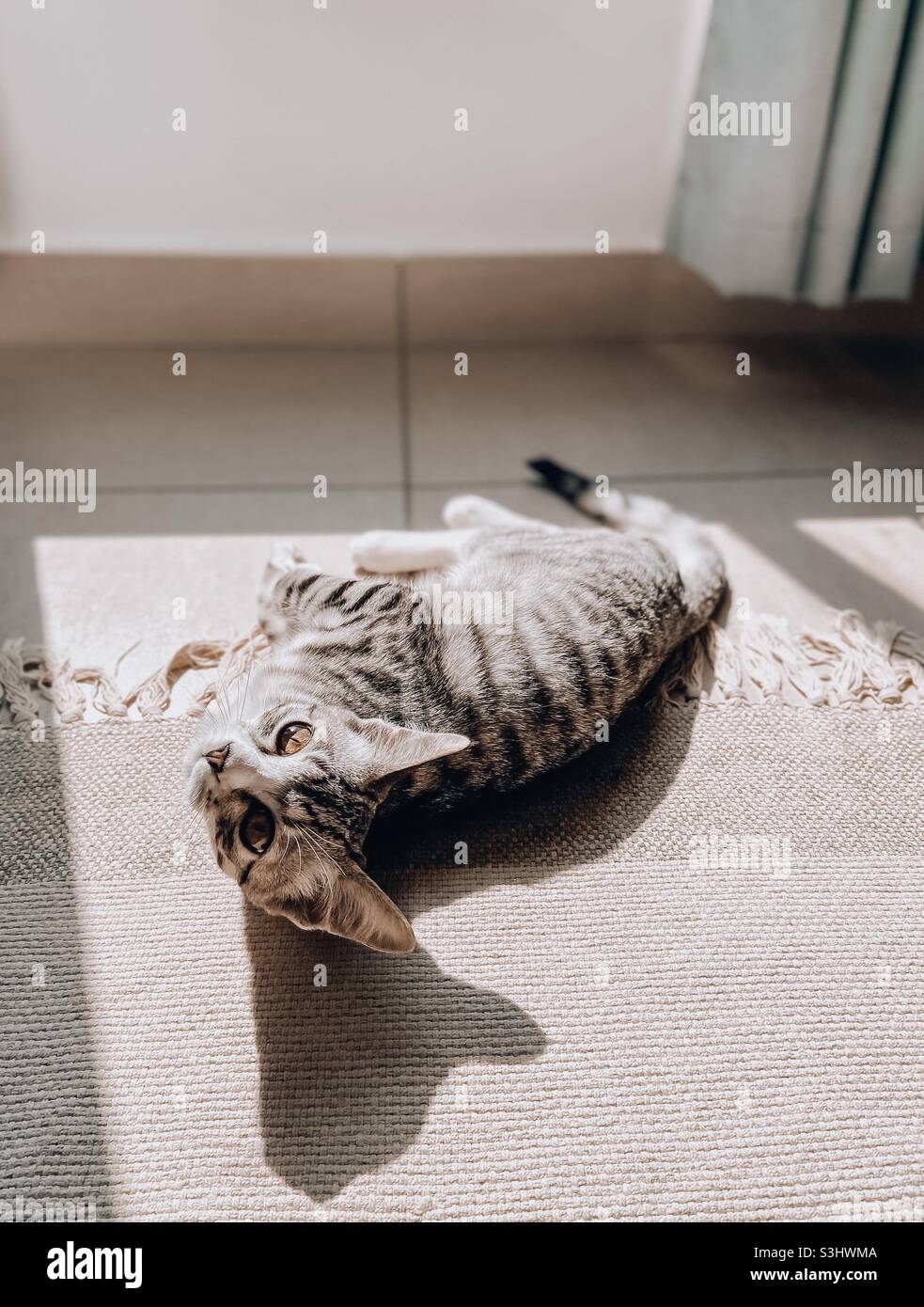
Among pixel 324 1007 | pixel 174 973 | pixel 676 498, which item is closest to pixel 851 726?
pixel 676 498

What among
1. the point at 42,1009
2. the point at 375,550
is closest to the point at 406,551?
the point at 375,550

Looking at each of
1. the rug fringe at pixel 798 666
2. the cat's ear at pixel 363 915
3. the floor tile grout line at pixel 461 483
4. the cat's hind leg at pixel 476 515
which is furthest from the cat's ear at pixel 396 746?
the floor tile grout line at pixel 461 483

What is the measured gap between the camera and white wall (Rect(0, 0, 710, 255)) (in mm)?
1962

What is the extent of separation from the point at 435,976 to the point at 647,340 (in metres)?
1.81

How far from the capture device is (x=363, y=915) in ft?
3.32

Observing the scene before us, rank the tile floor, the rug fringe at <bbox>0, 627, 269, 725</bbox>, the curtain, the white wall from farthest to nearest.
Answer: the white wall, the curtain, the tile floor, the rug fringe at <bbox>0, 627, 269, 725</bbox>

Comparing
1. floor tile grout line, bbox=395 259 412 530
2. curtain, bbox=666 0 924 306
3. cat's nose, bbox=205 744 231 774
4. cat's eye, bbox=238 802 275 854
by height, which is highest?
curtain, bbox=666 0 924 306

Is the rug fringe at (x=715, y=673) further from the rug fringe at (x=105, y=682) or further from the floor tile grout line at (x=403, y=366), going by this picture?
the floor tile grout line at (x=403, y=366)

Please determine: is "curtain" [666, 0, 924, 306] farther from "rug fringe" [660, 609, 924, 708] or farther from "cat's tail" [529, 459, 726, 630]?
"rug fringe" [660, 609, 924, 708]

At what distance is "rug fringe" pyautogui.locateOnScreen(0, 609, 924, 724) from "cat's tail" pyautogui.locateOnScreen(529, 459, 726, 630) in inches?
2.7

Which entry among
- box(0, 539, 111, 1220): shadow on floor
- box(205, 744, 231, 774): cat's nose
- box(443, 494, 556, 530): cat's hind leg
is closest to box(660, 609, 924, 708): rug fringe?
box(443, 494, 556, 530): cat's hind leg

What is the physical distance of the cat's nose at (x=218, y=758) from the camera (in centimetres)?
102

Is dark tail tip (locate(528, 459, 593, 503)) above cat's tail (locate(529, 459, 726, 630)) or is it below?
above

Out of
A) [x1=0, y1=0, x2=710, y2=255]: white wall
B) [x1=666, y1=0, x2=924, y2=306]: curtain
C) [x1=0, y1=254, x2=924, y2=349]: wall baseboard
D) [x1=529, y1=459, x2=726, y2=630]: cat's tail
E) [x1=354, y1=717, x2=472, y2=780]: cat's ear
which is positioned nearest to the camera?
[x1=354, y1=717, x2=472, y2=780]: cat's ear
